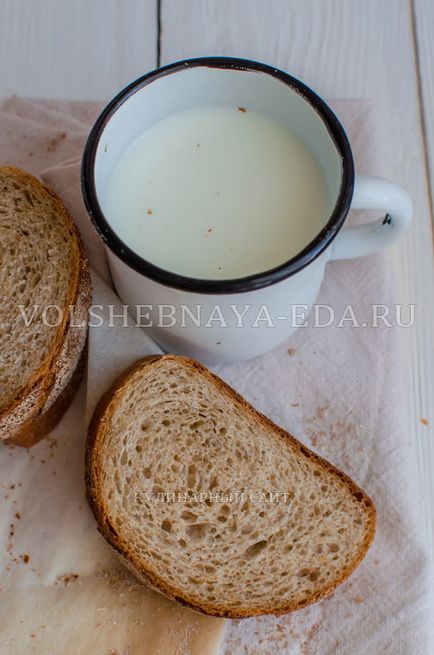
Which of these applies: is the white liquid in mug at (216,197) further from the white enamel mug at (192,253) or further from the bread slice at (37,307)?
the bread slice at (37,307)

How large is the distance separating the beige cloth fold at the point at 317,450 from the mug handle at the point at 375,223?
0.20m

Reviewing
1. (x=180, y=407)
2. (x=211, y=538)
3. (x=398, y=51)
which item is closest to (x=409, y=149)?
(x=398, y=51)

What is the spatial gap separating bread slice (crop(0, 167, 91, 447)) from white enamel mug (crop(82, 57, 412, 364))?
0.09 m

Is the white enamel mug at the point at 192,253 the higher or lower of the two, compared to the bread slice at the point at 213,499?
higher

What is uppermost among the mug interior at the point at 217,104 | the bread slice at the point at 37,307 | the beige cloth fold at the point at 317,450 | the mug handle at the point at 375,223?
the mug interior at the point at 217,104

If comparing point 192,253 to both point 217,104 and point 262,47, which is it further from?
point 262,47

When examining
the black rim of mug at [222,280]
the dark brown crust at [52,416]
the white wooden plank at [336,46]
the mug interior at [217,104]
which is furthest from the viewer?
the white wooden plank at [336,46]

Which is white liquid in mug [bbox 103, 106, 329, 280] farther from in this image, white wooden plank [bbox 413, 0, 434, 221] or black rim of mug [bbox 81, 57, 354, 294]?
white wooden plank [bbox 413, 0, 434, 221]

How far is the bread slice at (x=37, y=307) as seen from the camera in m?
1.37

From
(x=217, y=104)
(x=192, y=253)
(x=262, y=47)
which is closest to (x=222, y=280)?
(x=192, y=253)

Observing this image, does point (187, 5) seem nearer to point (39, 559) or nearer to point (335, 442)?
point (335, 442)

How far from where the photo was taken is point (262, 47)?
1896 millimetres

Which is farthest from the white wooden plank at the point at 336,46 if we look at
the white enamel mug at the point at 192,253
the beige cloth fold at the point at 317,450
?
the white enamel mug at the point at 192,253

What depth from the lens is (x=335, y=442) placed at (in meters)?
1.53
